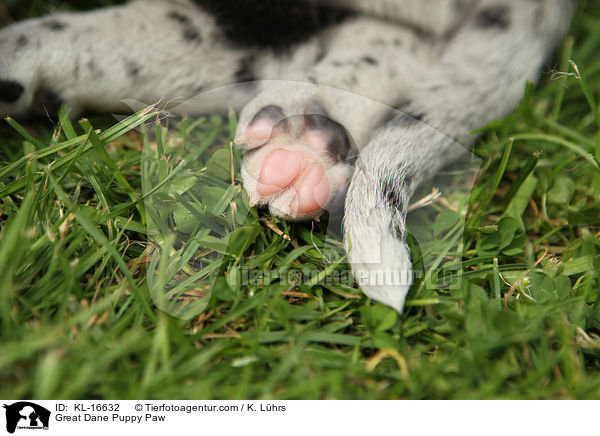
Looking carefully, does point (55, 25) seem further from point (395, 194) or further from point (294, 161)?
point (395, 194)

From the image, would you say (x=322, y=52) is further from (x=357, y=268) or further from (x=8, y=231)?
(x=8, y=231)

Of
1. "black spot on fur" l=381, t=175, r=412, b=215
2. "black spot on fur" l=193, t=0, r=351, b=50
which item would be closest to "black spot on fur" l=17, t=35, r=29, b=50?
"black spot on fur" l=193, t=0, r=351, b=50

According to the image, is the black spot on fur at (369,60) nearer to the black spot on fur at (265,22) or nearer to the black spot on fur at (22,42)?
the black spot on fur at (265,22)

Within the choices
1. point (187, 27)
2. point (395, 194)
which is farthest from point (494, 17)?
point (187, 27)
